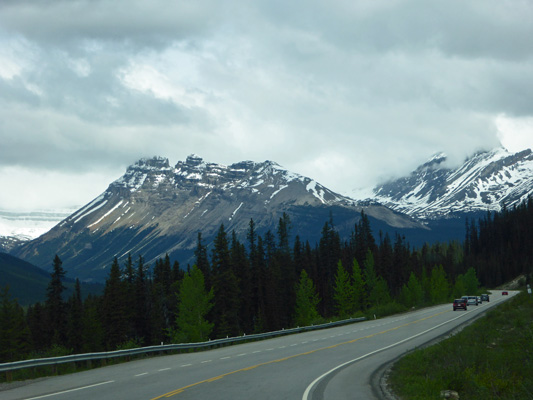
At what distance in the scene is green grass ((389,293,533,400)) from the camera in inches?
577

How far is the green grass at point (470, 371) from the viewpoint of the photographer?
14.7 m

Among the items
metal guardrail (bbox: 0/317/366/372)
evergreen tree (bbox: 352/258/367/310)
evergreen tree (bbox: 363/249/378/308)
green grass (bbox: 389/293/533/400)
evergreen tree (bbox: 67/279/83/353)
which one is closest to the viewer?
green grass (bbox: 389/293/533/400)

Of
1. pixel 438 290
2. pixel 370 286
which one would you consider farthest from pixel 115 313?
pixel 438 290

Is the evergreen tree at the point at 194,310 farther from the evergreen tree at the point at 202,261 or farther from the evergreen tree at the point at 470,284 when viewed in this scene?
the evergreen tree at the point at 470,284

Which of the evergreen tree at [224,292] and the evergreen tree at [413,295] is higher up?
the evergreen tree at [224,292]

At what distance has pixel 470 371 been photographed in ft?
54.9

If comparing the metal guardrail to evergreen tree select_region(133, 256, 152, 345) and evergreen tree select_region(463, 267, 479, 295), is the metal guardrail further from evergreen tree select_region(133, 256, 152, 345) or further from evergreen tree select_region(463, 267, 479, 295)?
evergreen tree select_region(463, 267, 479, 295)

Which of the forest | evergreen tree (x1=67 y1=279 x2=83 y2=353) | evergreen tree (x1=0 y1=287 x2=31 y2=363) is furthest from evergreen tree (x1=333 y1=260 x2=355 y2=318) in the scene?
evergreen tree (x1=0 y1=287 x2=31 y2=363)

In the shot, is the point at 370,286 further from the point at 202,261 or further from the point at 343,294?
the point at 202,261

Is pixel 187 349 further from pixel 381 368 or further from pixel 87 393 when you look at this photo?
pixel 87 393

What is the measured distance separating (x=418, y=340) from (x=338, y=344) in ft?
15.5

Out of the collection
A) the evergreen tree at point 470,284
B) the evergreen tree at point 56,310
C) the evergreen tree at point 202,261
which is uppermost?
the evergreen tree at point 202,261

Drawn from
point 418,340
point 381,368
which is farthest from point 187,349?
point 381,368

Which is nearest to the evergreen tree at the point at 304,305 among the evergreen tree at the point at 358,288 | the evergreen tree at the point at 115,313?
Answer: the evergreen tree at the point at 358,288
